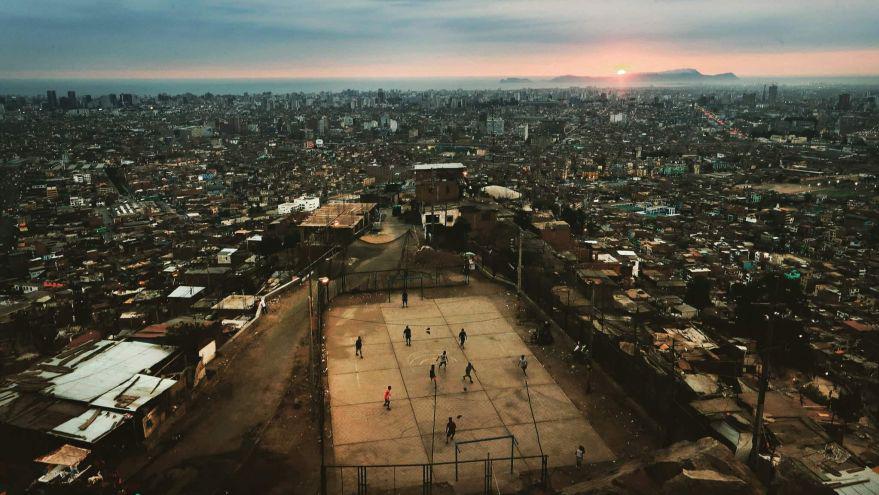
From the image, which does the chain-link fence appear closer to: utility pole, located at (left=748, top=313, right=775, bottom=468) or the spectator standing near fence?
the spectator standing near fence

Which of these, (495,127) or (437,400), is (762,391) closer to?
(437,400)

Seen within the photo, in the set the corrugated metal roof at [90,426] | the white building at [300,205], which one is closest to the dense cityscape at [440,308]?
the corrugated metal roof at [90,426]

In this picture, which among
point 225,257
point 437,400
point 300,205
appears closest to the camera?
point 437,400

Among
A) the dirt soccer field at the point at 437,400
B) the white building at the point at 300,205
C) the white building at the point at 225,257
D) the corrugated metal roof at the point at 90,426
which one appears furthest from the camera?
the white building at the point at 300,205

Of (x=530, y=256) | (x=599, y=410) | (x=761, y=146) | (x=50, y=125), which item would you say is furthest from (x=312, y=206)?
(x=50, y=125)

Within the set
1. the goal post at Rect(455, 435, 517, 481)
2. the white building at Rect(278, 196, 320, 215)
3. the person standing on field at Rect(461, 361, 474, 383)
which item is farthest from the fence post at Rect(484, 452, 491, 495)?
the white building at Rect(278, 196, 320, 215)

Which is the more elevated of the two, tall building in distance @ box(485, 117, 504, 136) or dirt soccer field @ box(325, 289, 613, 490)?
tall building in distance @ box(485, 117, 504, 136)

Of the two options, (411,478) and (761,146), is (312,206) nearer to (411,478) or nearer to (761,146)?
(411,478)

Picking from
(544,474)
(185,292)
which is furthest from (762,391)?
(185,292)

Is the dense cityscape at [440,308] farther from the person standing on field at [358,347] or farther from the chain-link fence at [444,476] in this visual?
the person standing on field at [358,347]
